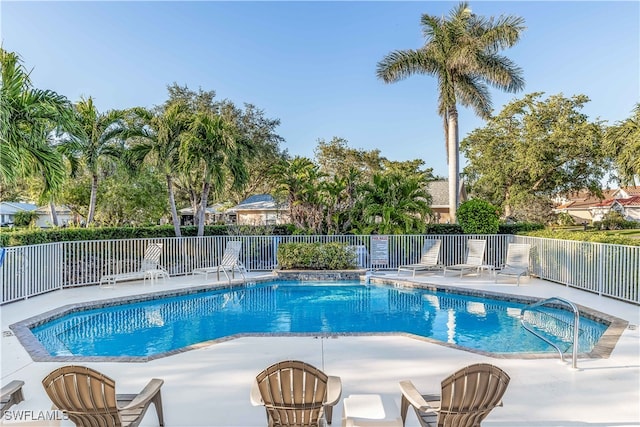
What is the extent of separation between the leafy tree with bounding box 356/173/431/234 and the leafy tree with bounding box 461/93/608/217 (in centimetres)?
1428

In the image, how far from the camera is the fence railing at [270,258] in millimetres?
8969

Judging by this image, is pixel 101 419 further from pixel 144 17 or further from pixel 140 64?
pixel 140 64

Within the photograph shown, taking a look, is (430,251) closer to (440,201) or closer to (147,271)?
(147,271)

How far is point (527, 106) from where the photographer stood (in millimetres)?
29500

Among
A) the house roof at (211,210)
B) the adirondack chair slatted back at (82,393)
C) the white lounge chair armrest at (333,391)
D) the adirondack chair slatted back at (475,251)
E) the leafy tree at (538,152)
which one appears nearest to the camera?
the adirondack chair slatted back at (82,393)

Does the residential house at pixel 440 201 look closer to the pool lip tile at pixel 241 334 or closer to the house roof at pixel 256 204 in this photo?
the house roof at pixel 256 204

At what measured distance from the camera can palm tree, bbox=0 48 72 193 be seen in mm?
6762

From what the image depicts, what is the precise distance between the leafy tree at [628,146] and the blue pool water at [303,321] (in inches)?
370

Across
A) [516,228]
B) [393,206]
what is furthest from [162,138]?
[516,228]

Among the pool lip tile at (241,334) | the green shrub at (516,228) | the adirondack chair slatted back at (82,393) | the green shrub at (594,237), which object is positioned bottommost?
the pool lip tile at (241,334)

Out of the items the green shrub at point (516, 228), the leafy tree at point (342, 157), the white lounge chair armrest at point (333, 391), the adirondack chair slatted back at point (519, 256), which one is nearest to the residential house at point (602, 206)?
the leafy tree at point (342, 157)

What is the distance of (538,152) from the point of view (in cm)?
2639

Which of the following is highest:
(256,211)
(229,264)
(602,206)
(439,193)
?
(439,193)

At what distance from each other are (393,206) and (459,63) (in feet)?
24.6
